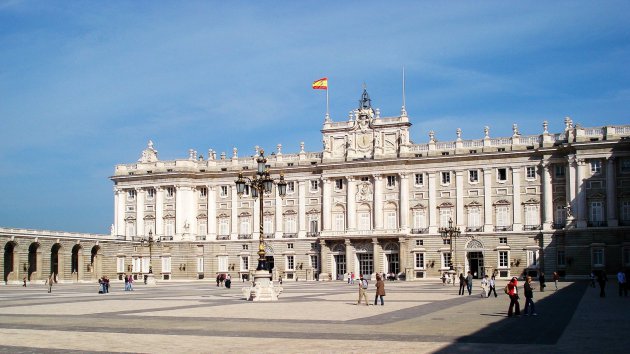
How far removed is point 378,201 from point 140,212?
30.9 metres

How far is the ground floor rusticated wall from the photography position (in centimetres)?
7600

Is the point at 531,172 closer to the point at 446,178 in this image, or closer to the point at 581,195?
the point at 581,195

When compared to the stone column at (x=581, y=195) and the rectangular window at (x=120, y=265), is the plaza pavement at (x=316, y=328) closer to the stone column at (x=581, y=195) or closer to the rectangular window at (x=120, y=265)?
the stone column at (x=581, y=195)

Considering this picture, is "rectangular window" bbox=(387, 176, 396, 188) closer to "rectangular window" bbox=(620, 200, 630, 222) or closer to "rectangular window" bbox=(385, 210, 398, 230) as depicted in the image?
"rectangular window" bbox=(385, 210, 398, 230)

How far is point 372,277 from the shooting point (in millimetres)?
85375

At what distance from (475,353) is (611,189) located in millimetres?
63858

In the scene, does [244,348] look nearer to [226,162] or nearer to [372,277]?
[372,277]

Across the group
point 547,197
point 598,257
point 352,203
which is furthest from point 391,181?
point 598,257

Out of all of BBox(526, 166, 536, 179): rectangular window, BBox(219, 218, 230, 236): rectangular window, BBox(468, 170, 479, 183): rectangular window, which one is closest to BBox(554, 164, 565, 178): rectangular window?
BBox(526, 166, 536, 179): rectangular window

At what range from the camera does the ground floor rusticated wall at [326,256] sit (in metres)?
76.0

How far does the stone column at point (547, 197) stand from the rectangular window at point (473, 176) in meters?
7.04

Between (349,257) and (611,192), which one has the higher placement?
(611,192)

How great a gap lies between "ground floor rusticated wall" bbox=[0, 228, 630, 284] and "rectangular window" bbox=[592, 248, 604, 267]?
98mm

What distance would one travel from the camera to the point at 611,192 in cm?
7631
